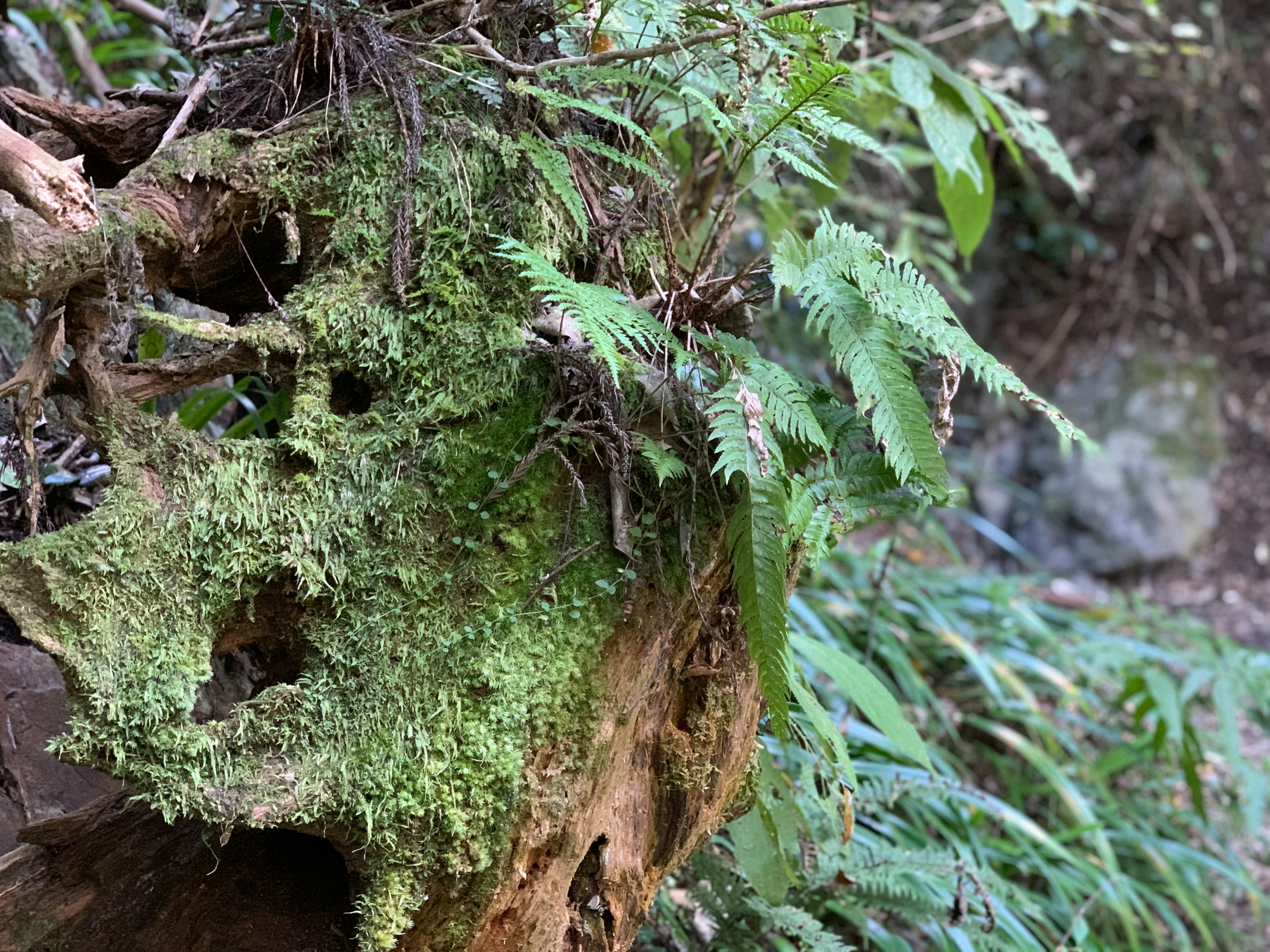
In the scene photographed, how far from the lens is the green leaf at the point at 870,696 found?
2006 mm

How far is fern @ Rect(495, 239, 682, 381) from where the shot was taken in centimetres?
134

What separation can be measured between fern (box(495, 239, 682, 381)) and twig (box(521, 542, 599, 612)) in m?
0.31

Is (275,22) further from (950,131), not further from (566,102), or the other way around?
(950,131)

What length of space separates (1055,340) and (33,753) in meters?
7.67

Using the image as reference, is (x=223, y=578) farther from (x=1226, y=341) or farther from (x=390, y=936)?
(x=1226, y=341)

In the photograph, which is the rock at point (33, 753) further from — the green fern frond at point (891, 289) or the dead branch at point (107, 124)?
the green fern frond at point (891, 289)

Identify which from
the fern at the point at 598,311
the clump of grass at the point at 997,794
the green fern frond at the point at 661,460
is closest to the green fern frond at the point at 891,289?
the fern at the point at 598,311

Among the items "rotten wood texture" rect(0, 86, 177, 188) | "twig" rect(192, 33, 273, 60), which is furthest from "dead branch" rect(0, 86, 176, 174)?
"twig" rect(192, 33, 273, 60)

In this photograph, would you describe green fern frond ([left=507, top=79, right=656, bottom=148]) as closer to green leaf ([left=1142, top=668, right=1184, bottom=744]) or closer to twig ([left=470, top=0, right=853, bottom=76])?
twig ([left=470, top=0, right=853, bottom=76])

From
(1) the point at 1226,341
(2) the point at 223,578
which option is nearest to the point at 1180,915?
(2) the point at 223,578

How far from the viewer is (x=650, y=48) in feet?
5.45

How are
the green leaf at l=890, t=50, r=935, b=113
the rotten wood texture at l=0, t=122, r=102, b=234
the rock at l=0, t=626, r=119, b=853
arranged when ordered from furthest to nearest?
the green leaf at l=890, t=50, r=935, b=113 → the rock at l=0, t=626, r=119, b=853 → the rotten wood texture at l=0, t=122, r=102, b=234

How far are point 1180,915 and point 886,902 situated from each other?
230 centimetres

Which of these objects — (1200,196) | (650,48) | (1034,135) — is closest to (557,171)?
(650,48)
